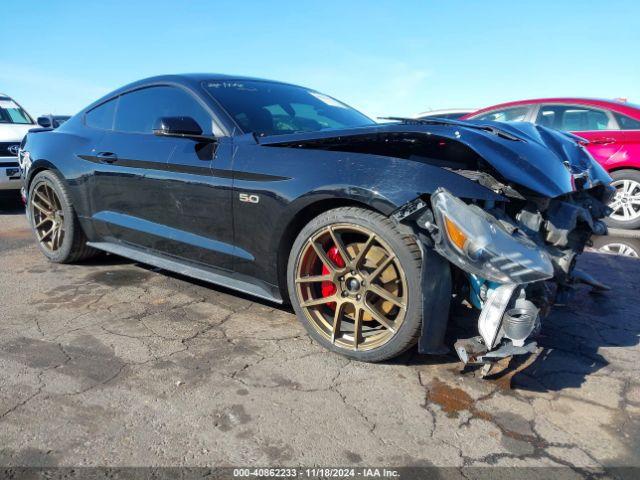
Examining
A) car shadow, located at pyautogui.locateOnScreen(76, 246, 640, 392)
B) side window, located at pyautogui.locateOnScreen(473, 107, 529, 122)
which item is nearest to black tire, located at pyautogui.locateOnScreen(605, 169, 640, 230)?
side window, located at pyautogui.locateOnScreen(473, 107, 529, 122)

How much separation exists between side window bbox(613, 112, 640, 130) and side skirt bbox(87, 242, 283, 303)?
551 cm

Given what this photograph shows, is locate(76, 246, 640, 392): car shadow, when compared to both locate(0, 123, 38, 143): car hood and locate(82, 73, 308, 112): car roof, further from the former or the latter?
locate(0, 123, 38, 143): car hood

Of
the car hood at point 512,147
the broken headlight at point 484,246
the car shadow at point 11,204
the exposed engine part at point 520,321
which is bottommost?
the car shadow at point 11,204

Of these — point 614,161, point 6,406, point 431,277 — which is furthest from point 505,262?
point 614,161

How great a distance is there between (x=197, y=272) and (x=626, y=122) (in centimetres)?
571

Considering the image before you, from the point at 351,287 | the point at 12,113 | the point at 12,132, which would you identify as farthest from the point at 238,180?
the point at 12,113

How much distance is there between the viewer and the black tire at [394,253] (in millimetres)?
2318

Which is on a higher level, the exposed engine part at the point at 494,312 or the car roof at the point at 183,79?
the car roof at the point at 183,79

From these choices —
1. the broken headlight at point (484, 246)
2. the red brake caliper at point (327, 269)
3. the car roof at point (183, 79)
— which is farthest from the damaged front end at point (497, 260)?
the car roof at point (183, 79)

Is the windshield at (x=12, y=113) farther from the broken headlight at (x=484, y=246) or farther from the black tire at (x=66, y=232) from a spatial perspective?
the broken headlight at (x=484, y=246)

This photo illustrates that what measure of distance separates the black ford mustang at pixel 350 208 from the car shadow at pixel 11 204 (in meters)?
4.41

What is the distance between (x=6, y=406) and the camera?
217cm

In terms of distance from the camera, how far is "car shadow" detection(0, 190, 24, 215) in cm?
731

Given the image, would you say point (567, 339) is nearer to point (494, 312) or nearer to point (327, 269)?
point (494, 312)
